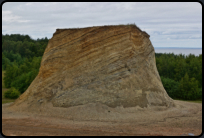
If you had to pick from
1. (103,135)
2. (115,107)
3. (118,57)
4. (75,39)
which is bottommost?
(103,135)

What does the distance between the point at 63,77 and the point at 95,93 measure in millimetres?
2680

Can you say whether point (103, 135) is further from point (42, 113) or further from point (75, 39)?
point (75, 39)

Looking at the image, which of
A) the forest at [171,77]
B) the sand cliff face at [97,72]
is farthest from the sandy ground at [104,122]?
the forest at [171,77]

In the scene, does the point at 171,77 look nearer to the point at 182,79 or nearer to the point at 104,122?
the point at 182,79

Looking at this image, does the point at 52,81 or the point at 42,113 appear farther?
the point at 52,81

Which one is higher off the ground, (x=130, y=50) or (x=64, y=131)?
(x=130, y=50)

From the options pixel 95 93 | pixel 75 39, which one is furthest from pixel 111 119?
pixel 75 39

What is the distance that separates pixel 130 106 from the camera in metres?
14.3

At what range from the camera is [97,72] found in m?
14.9

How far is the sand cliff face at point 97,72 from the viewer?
47.8 feet

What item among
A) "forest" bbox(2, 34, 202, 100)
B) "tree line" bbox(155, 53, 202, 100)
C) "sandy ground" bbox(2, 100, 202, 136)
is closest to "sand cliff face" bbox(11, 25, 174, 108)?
"sandy ground" bbox(2, 100, 202, 136)

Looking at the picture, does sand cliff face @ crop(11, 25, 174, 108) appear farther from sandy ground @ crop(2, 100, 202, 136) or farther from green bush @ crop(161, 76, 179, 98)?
green bush @ crop(161, 76, 179, 98)

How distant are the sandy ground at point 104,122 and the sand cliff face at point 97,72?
684 mm

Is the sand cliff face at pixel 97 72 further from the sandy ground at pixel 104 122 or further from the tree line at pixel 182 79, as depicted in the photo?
the tree line at pixel 182 79
